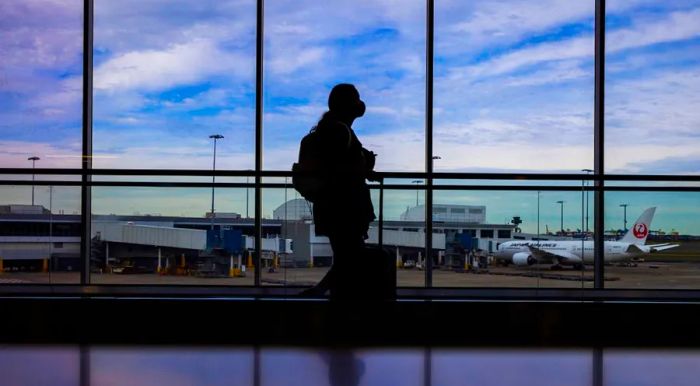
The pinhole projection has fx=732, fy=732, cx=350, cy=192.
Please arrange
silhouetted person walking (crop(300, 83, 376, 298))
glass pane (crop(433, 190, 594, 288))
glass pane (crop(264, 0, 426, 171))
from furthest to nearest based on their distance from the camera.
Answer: glass pane (crop(264, 0, 426, 171)) → glass pane (crop(433, 190, 594, 288)) → silhouetted person walking (crop(300, 83, 376, 298))

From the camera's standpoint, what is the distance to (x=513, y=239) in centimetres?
527

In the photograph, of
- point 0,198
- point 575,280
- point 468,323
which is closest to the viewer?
point 468,323

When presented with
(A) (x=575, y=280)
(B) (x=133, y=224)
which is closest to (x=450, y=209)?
(A) (x=575, y=280)

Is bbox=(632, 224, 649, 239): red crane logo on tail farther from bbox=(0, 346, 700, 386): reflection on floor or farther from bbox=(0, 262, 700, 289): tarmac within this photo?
bbox=(0, 346, 700, 386): reflection on floor

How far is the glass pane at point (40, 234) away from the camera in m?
4.92

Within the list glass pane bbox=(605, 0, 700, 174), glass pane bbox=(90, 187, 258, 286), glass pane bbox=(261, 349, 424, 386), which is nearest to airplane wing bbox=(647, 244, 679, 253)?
glass pane bbox=(605, 0, 700, 174)

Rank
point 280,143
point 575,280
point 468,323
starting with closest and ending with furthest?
point 468,323 < point 575,280 < point 280,143

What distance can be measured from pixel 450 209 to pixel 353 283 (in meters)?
1.18

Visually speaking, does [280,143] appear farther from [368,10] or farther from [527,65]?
[527,65]

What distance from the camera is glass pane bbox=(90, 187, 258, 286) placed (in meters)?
4.91

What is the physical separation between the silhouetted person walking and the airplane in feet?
4.10

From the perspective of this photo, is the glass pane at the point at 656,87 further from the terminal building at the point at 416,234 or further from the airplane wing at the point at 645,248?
the terminal building at the point at 416,234

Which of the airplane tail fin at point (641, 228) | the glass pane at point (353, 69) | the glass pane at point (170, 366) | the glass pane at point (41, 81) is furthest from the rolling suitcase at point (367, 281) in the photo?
the glass pane at point (41, 81)

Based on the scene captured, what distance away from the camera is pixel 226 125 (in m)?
7.66
